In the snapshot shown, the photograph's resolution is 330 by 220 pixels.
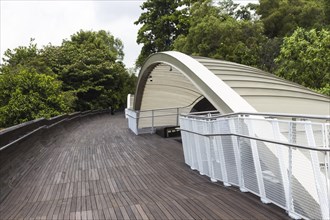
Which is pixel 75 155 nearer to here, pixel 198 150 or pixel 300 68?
pixel 198 150

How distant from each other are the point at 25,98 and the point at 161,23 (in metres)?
26.0

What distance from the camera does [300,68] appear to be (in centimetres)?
1716

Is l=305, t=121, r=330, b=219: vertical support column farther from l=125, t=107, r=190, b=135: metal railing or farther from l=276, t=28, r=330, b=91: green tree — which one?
l=276, t=28, r=330, b=91: green tree

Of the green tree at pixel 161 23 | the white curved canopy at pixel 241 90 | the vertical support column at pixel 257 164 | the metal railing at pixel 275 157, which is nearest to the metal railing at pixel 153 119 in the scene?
the white curved canopy at pixel 241 90

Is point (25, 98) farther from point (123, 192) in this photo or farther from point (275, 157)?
point (275, 157)

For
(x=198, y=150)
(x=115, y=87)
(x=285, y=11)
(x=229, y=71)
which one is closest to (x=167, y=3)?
(x=115, y=87)

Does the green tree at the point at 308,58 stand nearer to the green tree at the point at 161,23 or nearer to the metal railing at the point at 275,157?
the metal railing at the point at 275,157

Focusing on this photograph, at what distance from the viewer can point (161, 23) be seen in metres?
39.6

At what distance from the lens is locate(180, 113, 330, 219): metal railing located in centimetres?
354

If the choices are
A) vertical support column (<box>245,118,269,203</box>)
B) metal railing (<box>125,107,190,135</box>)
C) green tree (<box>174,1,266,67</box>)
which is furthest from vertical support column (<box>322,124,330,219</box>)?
green tree (<box>174,1,266,67</box>)

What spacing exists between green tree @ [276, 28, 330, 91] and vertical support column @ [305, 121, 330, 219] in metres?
13.7

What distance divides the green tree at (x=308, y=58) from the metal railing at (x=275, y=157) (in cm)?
1216

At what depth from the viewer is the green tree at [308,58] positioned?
16141 millimetres

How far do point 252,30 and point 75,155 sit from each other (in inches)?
785
